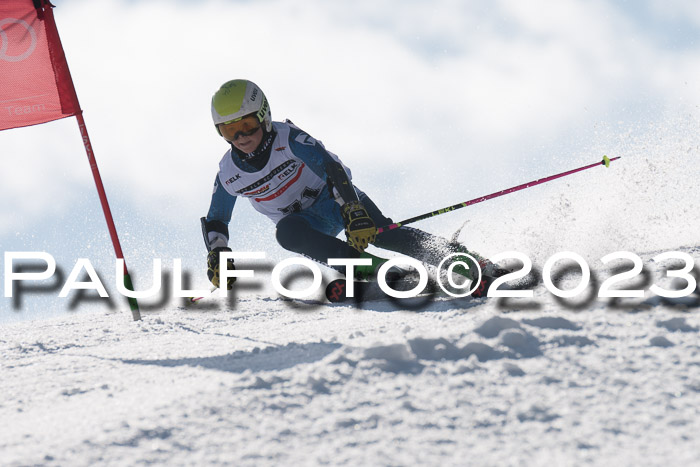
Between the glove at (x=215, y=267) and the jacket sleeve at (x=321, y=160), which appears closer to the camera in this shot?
the jacket sleeve at (x=321, y=160)

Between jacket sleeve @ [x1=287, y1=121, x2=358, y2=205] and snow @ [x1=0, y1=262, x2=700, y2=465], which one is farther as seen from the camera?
jacket sleeve @ [x1=287, y1=121, x2=358, y2=205]

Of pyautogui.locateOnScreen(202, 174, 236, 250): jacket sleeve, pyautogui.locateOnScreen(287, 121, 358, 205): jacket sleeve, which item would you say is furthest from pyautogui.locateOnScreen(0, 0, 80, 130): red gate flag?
pyautogui.locateOnScreen(287, 121, 358, 205): jacket sleeve

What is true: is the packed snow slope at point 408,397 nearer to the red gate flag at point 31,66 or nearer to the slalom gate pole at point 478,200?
the slalom gate pole at point 478,200

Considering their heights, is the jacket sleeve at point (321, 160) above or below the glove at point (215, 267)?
above

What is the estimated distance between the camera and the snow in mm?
1548

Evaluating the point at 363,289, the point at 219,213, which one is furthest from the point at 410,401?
the point at 219,213

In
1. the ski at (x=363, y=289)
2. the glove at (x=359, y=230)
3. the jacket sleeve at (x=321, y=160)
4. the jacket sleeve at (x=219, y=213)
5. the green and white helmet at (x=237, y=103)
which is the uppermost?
the green and white helmet at (x=237, y=103)

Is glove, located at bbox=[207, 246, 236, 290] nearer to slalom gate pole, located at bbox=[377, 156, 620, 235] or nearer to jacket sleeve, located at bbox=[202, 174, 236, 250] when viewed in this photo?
jacket sleeve, located at bbox=[202, 174, 236, 250]

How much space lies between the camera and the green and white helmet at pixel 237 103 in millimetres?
4781

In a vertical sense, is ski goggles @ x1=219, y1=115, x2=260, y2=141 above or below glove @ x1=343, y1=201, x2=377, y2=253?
above

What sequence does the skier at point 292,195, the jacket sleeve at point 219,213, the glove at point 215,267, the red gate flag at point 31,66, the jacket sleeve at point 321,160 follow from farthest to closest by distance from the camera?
1. the red gate flag at point 31,66
2. the jacket sleeve at point 219,213
3. the glove at point 215,267
4. the jacket sleeve at point 321,160
5. the skier at point 292,195

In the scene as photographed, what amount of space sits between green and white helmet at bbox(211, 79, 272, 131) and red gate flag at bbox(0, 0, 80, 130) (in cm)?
180

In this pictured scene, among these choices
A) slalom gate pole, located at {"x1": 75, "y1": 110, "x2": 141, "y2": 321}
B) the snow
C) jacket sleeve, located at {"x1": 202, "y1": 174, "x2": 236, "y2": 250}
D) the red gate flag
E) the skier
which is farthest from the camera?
the red gate flag

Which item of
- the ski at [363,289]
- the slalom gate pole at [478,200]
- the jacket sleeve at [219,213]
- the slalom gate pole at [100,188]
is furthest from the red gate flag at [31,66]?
the slalom gate pole at [478,200]
